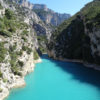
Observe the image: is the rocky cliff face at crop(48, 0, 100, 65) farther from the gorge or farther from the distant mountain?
the distant mountain

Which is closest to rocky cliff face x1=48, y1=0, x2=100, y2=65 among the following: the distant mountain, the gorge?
the gorge

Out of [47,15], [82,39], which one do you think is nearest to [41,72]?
[82,39]

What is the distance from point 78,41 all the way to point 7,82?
136ft

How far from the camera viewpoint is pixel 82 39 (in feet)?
160

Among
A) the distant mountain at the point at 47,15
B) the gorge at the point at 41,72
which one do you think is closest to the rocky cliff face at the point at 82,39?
the gorge at the point at 41,72

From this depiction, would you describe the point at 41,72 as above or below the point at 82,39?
below

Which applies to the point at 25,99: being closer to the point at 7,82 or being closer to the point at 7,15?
the point at 7,82

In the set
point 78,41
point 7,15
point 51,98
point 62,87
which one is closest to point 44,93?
point 51,98

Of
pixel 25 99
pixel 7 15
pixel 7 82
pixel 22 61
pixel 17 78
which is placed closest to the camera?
pixel 25 99

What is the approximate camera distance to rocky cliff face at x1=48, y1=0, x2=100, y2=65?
1506 inches

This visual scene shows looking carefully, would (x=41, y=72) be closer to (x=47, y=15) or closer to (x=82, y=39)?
(x=82, y=39)

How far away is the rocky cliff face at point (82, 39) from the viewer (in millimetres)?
38250

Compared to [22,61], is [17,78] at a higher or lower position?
lower

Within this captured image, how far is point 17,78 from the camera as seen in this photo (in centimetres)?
2261
